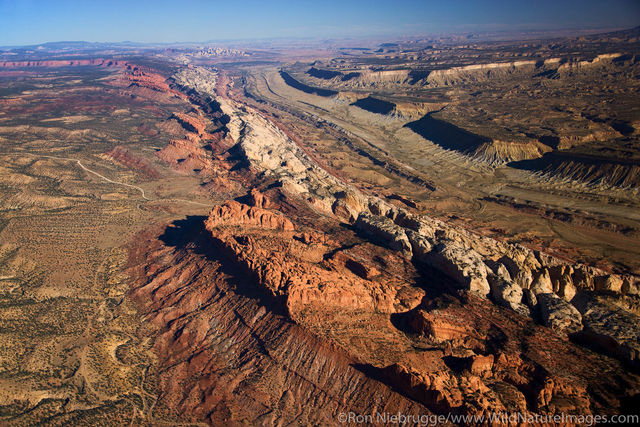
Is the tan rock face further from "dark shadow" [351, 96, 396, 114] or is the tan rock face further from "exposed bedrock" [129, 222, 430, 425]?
"dark shadow" [351, 96, 396, 114]

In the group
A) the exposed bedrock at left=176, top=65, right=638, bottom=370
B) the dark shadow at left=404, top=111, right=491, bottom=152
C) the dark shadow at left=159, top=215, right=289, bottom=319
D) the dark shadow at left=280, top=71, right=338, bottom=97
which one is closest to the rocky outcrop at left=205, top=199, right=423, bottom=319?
the exposed bedrock at left=176, top=65, right=638, bottom=370

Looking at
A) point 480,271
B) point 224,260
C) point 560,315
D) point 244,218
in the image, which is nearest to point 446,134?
point 480,271

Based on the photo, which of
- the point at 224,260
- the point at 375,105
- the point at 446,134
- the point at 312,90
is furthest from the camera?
→ the point at 312,90

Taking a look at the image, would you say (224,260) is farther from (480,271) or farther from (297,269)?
(480,271)

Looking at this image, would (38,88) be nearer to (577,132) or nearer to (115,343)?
(115,343)

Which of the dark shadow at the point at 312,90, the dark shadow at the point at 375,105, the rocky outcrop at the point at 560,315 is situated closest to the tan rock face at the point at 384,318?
the rocky outcrop at the point at 560,315

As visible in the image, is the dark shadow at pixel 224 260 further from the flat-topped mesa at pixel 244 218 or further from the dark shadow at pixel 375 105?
the dark shadow at pixel 375 105

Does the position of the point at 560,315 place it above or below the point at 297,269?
below

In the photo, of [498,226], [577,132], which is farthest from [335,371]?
[577,132]
